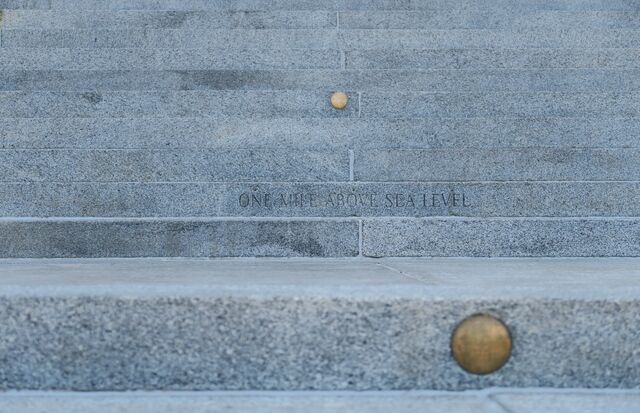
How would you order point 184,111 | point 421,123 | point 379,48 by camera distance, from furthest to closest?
point 379,48 < point 184,111 < point 421,123

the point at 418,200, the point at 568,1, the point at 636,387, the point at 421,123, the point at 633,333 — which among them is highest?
the point at 568,1

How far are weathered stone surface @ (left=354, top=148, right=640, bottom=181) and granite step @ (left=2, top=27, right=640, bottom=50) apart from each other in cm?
198

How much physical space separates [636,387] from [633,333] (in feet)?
0.50

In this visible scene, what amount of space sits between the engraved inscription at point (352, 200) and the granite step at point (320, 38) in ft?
7.53

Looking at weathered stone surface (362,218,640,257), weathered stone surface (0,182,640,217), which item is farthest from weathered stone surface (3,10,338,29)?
weathered stone surface (362,218,640,257)

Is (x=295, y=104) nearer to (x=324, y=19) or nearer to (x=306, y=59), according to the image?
(x=306, y=59)

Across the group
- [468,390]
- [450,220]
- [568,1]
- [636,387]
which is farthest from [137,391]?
[568,1]

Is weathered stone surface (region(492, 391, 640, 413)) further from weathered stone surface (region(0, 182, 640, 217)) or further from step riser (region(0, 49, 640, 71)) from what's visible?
step riser (region(0, 49, 640, 71))

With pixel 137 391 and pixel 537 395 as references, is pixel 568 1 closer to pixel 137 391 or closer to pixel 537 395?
pixel 537 395

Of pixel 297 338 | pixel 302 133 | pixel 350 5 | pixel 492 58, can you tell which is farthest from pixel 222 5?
pixel 297 338

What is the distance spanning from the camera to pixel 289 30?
586 cm

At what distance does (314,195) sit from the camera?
3941mm

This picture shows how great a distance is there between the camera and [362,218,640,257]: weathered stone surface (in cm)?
371

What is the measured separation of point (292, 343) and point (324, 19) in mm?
5163
